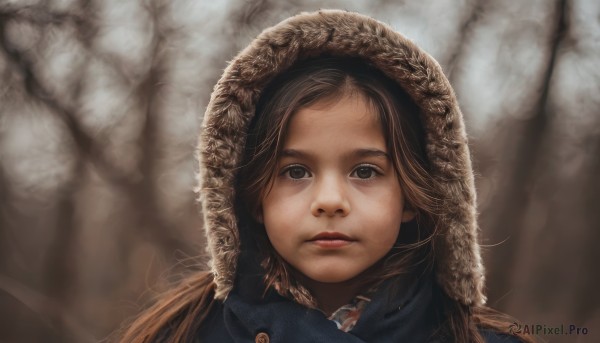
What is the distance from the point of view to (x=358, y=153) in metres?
2.11

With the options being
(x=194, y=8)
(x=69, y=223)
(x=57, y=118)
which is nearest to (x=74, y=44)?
(x=57, y=118)

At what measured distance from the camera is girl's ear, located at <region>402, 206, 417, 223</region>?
7.57 ft

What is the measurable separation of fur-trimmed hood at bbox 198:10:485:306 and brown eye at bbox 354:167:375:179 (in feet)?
0.92

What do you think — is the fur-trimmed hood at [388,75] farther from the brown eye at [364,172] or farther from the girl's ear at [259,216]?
the brown eye at [364,172]

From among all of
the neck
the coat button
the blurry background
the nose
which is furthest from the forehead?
the blurry background

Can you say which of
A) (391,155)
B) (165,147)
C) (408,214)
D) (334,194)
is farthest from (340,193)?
(165,147)

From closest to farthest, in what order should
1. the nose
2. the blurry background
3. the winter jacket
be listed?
the nose → the winter jacket → the blurry background

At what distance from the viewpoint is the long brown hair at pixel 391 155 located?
2207 mm

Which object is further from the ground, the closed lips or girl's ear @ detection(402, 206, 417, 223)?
girl's ear @ detection(402, 206, 417, 223)

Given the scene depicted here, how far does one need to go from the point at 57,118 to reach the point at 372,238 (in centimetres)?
605

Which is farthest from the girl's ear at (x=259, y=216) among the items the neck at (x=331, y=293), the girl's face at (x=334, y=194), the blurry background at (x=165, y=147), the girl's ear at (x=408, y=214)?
the blurry background at (x=165, y=147)

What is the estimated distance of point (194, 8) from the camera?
677cm

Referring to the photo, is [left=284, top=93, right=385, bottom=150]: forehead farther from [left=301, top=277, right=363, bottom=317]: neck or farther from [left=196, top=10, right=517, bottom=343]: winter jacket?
[left=301, top=277, right=363, bottom=317]: neck

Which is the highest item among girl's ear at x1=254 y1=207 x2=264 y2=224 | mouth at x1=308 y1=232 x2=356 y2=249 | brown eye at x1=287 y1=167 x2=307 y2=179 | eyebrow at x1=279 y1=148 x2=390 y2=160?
eyebrow at x1=279 y1=148 x2=390 y2=160
